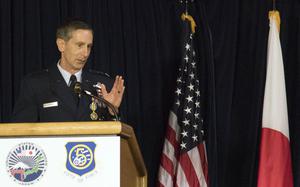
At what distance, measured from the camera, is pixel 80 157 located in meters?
2.31

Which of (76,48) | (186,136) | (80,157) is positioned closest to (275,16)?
(186,136)

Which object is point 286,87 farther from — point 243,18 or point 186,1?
point 186,1

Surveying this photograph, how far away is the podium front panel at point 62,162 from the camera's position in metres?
2.29

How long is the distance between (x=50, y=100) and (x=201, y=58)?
199 cm

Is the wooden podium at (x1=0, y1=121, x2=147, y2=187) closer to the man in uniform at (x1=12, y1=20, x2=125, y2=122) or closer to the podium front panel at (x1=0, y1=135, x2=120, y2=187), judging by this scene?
the podium front panel at (x1=0, y1=135, x2=120, y2=187)

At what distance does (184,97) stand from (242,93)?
63 cm

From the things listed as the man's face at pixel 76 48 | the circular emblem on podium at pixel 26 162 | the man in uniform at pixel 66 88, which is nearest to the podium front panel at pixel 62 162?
the circular emblem on podium at pixel 26 162

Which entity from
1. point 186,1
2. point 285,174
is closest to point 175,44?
point 186,1

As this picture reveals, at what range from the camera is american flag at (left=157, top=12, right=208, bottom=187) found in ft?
15.1

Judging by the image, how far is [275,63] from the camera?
462 centimetres

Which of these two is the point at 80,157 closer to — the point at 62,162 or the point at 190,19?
the point at 62,162

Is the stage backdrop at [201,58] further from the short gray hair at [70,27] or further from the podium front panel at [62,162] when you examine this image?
the podium front panel at [62,162]

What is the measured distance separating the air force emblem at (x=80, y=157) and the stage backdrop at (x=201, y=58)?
260 cm

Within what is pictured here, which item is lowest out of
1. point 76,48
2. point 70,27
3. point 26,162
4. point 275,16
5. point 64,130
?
point 26,162
